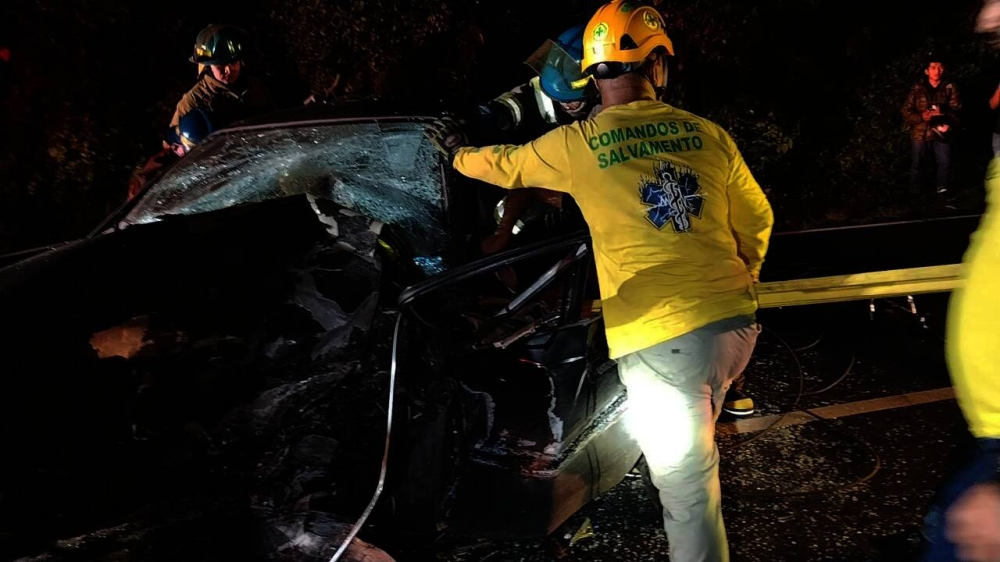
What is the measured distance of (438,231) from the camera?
8.65ft

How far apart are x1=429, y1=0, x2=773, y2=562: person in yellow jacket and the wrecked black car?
8.9 inches

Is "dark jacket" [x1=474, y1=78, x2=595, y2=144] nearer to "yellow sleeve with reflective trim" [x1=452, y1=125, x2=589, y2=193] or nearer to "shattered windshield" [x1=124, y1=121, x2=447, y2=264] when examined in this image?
"shattered windshield" [x1=124, y1=121, x2=447, y2=264]

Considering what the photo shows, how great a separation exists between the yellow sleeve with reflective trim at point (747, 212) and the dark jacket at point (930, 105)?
7.16 metres

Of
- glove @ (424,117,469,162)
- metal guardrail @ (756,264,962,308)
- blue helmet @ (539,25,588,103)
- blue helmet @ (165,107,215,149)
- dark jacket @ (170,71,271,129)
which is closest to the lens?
glove @ (424,117,469,162)

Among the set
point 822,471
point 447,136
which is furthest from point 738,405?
point 447,136

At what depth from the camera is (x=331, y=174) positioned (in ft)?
9.30

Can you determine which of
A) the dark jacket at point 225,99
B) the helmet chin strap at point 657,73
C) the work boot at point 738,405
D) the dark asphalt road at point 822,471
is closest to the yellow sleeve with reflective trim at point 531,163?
the helmet chin strap at point 657,73

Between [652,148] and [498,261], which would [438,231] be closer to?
[498,261]

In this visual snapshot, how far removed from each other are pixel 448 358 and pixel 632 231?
699 millimetres

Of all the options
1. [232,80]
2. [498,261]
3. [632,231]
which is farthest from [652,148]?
[232,80]

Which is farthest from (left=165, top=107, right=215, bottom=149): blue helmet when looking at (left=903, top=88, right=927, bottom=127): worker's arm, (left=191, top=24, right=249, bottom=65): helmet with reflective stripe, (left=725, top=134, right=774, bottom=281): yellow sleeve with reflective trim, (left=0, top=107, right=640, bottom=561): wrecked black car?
(left=903, top=88, right=927, bottom=127): worker's arm

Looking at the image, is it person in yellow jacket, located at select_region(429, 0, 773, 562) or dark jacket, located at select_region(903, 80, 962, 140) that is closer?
person in yellow jacket, located at select_region(429, 0, 773, 562)

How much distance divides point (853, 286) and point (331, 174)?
281cm

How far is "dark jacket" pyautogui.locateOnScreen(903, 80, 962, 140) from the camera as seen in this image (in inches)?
319
